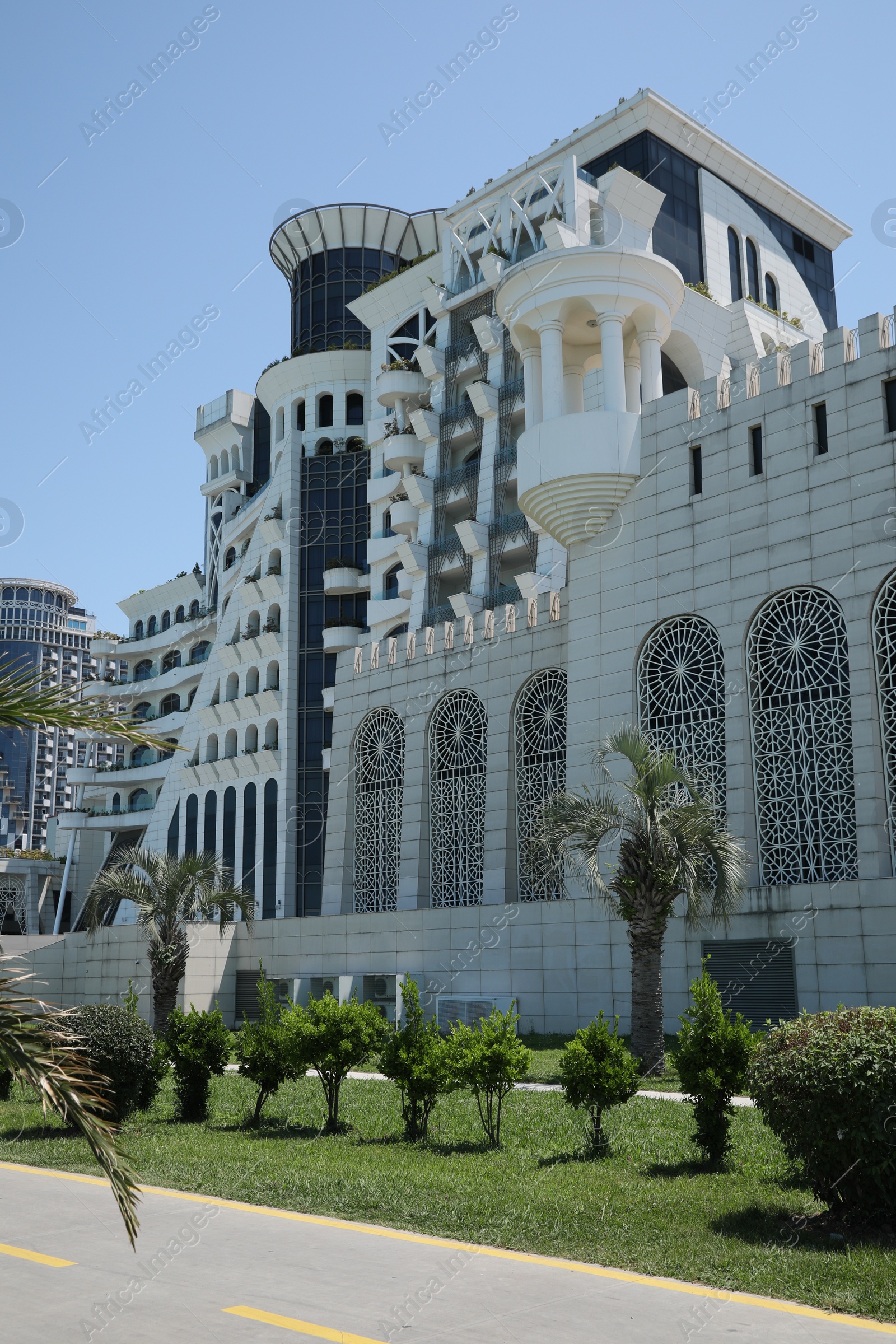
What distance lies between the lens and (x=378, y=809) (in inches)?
1495

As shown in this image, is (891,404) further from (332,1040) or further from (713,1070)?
(332,1040)

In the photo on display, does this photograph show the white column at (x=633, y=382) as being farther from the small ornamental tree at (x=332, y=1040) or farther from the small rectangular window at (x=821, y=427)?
the small ornamental tree at (x=332, y=1040)

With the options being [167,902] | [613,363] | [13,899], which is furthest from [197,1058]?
[13,899]

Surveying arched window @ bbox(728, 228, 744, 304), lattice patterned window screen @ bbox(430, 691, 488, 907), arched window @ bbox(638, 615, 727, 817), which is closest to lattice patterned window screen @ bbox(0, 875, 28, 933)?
lattice patterned window screen @ bbox(430, 691, 488, 907)

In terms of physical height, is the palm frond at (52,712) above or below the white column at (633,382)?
below

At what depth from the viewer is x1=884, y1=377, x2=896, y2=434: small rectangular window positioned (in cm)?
2497

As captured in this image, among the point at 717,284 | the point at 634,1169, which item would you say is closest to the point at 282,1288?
the point at 634,1169

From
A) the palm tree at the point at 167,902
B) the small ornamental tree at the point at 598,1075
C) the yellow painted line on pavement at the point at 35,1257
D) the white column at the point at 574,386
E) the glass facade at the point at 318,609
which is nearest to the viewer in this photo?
the yellow painted line on pavement at the point at 35,1257

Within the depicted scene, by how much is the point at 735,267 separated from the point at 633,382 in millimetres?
16737

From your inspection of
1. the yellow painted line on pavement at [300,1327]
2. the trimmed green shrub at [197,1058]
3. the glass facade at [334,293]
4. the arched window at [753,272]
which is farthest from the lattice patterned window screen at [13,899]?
the yellow painted line on pavement at [300,1327]

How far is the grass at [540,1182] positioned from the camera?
9.24 meters

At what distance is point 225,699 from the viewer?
203 feet

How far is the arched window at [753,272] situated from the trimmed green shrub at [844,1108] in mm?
41794

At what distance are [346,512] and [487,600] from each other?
16104 millimetres
